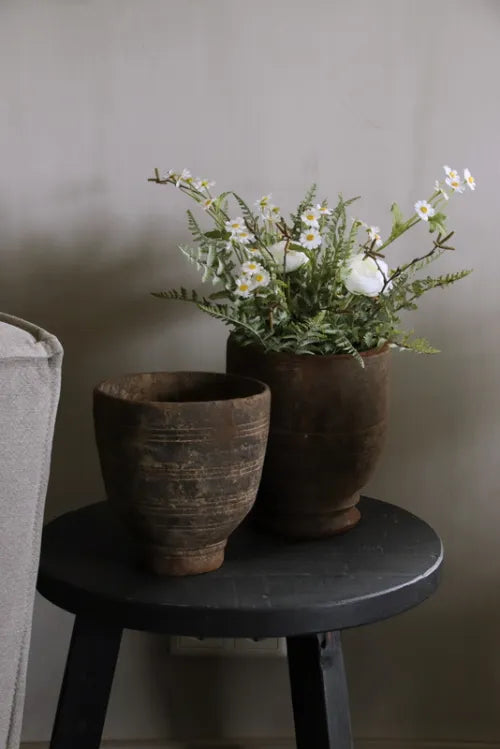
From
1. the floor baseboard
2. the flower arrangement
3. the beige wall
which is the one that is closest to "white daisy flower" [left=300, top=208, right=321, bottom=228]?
the flower arrangement

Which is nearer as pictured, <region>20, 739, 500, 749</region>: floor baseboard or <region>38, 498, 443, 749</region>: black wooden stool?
<region>38, 498, 443, 749</region>: black wooden stool

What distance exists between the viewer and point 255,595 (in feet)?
3.04

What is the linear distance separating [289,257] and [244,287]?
0.22 ft

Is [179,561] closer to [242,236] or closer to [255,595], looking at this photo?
[255,595]

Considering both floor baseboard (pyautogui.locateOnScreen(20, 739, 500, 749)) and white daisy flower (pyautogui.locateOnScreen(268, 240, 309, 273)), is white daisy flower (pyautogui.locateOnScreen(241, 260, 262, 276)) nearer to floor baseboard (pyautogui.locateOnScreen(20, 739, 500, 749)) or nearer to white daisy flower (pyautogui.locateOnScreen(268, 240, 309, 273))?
white daisy flower (pyautogui.locateOnScreen(268, 240, 309, 273))

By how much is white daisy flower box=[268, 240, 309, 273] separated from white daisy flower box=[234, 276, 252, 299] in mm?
49

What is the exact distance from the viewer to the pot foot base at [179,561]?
955mm

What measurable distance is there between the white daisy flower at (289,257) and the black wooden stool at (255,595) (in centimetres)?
32

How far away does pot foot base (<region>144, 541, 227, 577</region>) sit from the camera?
955mm

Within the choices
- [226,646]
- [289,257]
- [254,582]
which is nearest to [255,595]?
[254,582]

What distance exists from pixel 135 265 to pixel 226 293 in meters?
0.29

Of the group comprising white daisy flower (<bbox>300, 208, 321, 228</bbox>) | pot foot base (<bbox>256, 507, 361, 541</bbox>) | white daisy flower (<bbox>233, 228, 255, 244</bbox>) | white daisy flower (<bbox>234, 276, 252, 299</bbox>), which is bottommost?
pot foot base (<bbox>256, 507, 361, 541</bbox>)

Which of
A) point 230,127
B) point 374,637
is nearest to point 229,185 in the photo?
point 230,127

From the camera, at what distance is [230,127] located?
1276 millimetres
